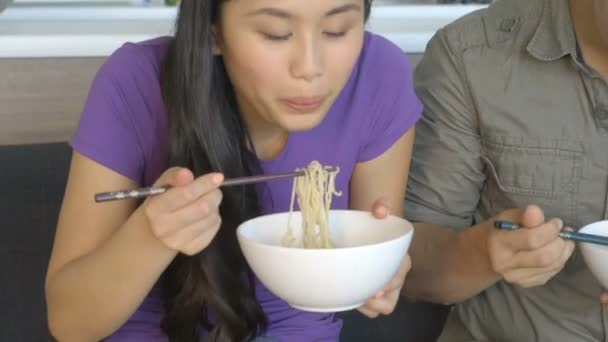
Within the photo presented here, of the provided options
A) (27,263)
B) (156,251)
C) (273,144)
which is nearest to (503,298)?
(273,144)

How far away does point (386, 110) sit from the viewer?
1.39 meters

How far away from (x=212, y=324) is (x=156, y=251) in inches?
10.5

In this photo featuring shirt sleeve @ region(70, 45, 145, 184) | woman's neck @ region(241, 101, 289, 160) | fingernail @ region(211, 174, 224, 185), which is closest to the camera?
fingernail @ region(211, 174, 224, 185)

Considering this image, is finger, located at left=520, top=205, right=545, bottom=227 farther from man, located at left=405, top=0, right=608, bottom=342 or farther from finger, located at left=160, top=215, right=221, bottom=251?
finger, located at left=160, top=215, right=221, bottom=251

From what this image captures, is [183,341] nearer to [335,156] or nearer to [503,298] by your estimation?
[335,156]

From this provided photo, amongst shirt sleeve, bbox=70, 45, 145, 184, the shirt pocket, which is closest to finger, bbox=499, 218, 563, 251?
the shirt pocket

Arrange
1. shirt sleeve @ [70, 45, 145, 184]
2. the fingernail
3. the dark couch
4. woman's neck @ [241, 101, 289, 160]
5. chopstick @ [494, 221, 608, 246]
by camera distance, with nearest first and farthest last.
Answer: the fingernail < chopstick @ [494, 221, 608, 246] < shirt sleeve @ [70, 45, 145, 184] < woman's neck @ [241, 101, 289, 160] < the dark couch

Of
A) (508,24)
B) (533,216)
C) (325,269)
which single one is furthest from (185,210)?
(508,24)

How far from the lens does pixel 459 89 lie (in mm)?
1454

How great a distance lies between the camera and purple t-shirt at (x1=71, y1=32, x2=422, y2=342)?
1268 millimetres

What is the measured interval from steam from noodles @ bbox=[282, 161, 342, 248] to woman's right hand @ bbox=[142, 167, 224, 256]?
0.15 metres

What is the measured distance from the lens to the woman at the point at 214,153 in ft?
3.75

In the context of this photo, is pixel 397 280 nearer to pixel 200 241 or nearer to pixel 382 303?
pixel 382 303

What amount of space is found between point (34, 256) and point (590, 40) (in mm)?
1008
